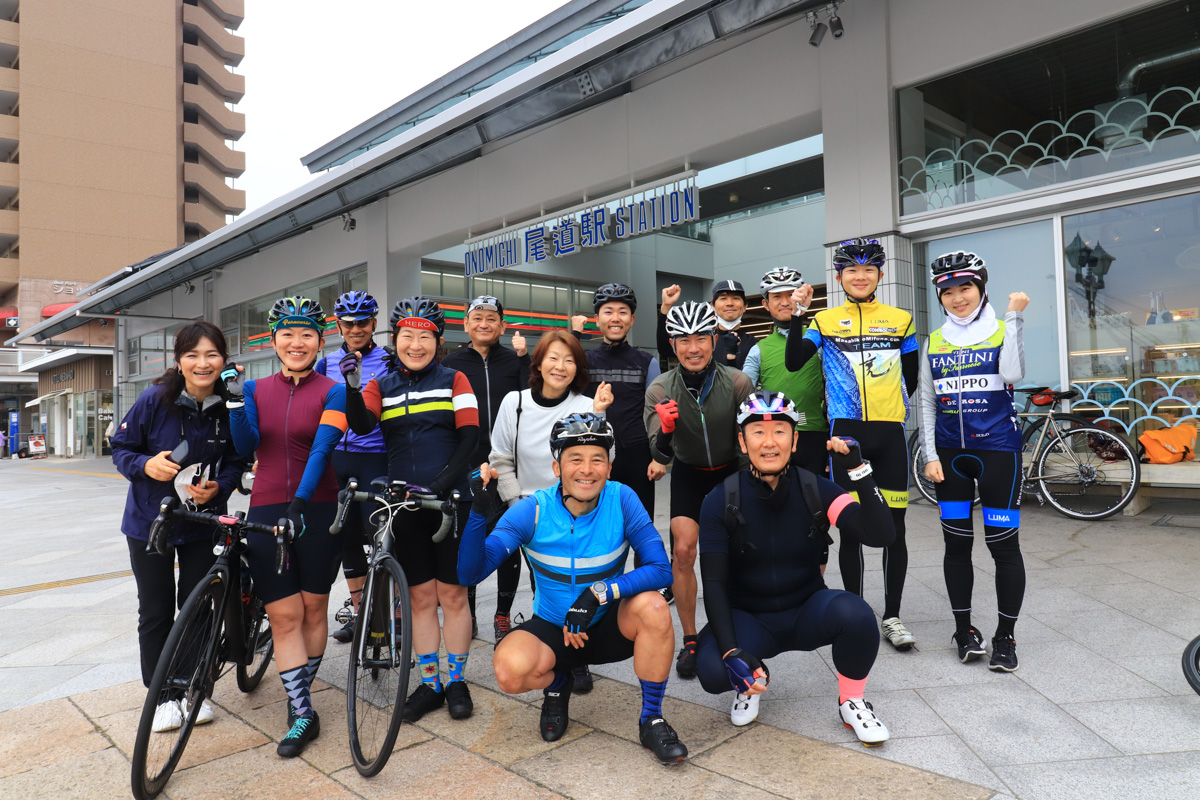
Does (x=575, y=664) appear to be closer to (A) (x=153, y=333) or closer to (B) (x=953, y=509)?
(B) (x=953, y=509)

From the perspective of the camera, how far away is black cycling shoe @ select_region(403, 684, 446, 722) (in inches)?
124

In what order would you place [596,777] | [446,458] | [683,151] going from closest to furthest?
[596,777] → [446,458] → [683,151]

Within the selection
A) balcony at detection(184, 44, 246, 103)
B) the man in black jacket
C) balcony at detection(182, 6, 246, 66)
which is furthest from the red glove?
balcony at detection(182, 6, 246, 66)

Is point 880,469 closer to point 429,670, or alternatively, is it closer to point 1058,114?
point 429,670

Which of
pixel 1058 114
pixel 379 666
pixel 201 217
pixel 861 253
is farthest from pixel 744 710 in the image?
pixel 201 217

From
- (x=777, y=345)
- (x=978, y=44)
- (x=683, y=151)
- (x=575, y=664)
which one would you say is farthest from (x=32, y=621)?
(x=978, y=44)

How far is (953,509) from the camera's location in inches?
142

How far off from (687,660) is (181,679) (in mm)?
2288

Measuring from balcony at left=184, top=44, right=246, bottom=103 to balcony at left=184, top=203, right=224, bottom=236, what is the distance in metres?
11.0

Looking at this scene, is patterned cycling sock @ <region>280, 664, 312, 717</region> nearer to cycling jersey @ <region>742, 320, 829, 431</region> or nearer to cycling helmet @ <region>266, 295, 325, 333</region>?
cycling helmet @ <region>266, 295, 325, 333</region>

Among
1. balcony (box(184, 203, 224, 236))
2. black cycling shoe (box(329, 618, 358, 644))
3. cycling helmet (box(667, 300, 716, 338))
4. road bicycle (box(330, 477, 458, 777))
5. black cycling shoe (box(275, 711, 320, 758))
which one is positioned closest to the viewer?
road bicycle (box(330, 477, 458, 777))

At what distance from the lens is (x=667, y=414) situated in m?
3.34

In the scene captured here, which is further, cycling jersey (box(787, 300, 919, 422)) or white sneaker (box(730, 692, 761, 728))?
cycling jersey (box(787, 300, 919, 422))

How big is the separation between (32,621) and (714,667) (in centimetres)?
536
